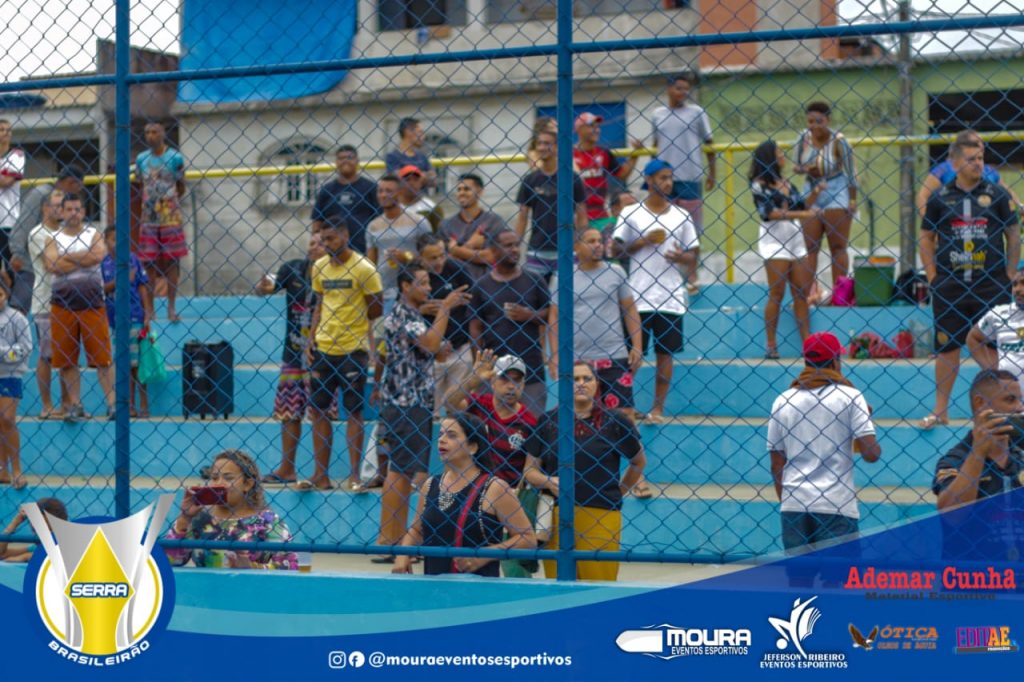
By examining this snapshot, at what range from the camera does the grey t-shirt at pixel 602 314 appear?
7938mm

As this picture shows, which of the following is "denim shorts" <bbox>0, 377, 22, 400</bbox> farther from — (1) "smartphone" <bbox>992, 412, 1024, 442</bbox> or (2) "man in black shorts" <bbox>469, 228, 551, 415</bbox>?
(1) "smartphone" <bbox>992, 412, 1024, 442</bbox>

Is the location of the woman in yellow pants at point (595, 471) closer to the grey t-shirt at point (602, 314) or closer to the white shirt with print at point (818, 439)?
the white shirt with print at point (818, 439)

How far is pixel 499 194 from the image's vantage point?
1625 centimetres

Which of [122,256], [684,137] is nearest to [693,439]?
[684,137]

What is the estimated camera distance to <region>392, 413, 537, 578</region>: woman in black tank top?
5.65 metres

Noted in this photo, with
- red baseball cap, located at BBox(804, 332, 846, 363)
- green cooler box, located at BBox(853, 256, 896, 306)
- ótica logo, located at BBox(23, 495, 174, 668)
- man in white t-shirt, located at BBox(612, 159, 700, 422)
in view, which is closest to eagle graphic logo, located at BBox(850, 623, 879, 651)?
red baseball cap, located at BBox(804, 332, 846, 363)

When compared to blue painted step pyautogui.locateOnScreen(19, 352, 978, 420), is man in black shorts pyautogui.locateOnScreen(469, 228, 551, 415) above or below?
above

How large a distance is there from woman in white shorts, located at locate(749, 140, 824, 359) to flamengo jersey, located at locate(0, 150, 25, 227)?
4.78m

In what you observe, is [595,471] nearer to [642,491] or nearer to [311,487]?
[642,491]

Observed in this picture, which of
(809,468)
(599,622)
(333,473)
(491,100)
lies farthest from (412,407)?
(491,100)

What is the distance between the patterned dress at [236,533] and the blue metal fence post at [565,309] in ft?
4.67

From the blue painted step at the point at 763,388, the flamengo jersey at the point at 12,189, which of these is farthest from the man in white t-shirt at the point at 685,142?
the flamengo jersey at the point at 12,189

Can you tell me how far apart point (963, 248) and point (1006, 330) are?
2.70 ft

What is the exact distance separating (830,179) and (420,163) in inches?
118
